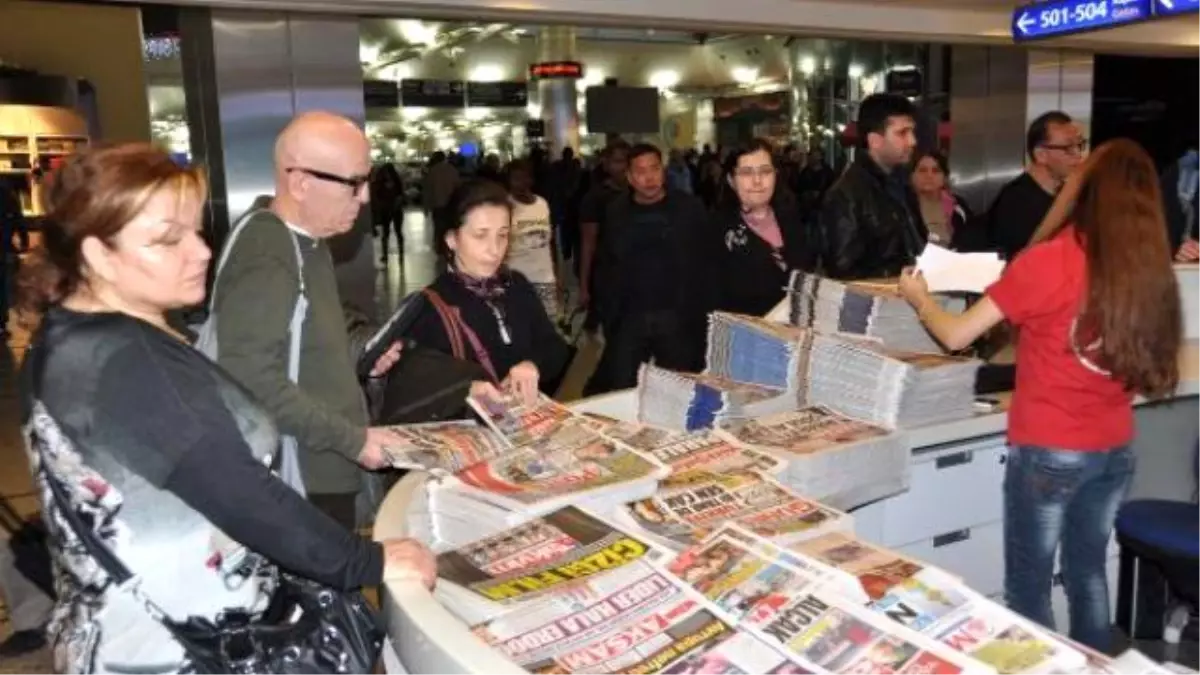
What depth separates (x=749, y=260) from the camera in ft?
11.7

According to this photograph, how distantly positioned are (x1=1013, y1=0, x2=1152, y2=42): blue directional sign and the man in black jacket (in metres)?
2.99

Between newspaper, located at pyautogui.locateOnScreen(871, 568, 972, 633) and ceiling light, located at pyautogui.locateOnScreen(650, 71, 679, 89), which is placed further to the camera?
ceiling light, located at pyautogui.locateOnScreen(650, 71, 679, 89)

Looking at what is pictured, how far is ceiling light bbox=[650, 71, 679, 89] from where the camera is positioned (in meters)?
22.2

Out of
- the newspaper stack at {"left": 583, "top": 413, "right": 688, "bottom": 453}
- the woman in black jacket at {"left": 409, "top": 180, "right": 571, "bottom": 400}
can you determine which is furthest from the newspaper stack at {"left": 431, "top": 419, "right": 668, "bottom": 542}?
the woman in black jacket at {"left": 409, "top": 180, "right": 571, "bottom": 400}

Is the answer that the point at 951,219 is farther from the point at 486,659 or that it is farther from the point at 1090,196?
the point at 486,659

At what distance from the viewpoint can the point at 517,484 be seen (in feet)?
5.60

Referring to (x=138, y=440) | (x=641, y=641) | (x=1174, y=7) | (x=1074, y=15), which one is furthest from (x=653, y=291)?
(x=1074, y=15)

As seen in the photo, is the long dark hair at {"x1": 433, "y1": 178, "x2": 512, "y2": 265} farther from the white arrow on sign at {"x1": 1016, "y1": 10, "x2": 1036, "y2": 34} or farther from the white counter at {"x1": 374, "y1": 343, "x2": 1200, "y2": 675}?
the white arrow on sign at {"x1": 1016, "y1": 10, "x2": 1036, "y2": 34}

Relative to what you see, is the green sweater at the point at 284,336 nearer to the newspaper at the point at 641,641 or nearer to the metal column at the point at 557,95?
the newspaper at the point at 641,641

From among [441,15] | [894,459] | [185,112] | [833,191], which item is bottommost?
[894,459]

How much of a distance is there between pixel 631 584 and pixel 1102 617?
167 cm

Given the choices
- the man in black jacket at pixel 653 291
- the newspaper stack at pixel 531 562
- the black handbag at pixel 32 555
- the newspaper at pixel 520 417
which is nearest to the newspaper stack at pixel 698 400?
the newspaper at pixel 520 417

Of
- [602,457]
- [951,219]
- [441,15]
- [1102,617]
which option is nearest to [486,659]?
[602,457]

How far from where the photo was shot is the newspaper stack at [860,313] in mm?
2457
